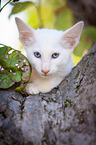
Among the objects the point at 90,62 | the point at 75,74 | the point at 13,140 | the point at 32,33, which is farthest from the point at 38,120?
the point at 32,33

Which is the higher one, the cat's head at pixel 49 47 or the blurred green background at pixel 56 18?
the blurred green background at pixel 56 18

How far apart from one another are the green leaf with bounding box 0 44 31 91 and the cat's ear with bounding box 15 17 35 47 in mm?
394

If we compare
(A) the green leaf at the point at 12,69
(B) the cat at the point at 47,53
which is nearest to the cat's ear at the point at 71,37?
(B) the cat at the point at 47,53

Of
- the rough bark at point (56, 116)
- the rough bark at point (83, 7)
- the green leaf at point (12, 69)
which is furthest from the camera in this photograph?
the rough bark at point (83, 7)

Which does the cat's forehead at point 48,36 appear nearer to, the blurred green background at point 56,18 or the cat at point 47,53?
the cat at point 47,53

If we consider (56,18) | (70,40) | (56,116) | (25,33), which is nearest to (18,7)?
(25,33)

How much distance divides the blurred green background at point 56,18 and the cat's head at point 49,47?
A: 317 millimetres

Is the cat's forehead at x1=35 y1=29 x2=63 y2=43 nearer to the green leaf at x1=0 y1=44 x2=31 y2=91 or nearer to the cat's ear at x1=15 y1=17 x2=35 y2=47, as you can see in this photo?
the cat's ear at x1=15 y1=17 x2=35 y2=47

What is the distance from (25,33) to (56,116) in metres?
1.12

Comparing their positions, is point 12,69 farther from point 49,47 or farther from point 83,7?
point 83,7

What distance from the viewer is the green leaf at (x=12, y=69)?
67.7 inches

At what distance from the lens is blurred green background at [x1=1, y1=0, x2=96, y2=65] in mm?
2137

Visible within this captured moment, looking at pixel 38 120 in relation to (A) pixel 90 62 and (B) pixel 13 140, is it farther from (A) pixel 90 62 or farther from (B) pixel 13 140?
(A) pixel 90 62

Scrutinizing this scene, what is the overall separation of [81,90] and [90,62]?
0.31 m
